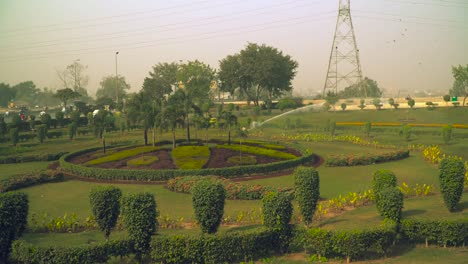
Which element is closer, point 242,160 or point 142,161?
point 142,161

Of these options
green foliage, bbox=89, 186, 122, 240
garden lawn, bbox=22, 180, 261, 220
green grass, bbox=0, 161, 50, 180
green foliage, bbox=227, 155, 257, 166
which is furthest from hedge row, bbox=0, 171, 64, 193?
green foliage, bbox=89, 186, 122, 240

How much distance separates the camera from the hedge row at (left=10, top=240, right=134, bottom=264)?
464 inches

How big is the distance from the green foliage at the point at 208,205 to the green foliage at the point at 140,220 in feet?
5.17

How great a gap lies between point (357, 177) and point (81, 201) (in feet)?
53.0

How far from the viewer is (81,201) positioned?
69.0 ft

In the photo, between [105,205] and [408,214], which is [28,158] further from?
[408,214]

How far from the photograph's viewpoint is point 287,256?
1336 cm

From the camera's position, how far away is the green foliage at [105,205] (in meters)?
13.8

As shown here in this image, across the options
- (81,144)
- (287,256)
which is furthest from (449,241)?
(81,144)

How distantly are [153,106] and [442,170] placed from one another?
22.8 meters

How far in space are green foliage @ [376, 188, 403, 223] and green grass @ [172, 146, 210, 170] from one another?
14509 millimetres

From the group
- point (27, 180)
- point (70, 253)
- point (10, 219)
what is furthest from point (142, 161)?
point (70, 253)

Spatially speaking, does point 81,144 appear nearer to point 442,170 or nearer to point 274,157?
point 274,157

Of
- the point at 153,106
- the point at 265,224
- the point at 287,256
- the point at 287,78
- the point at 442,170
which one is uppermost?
the point at 287,78
